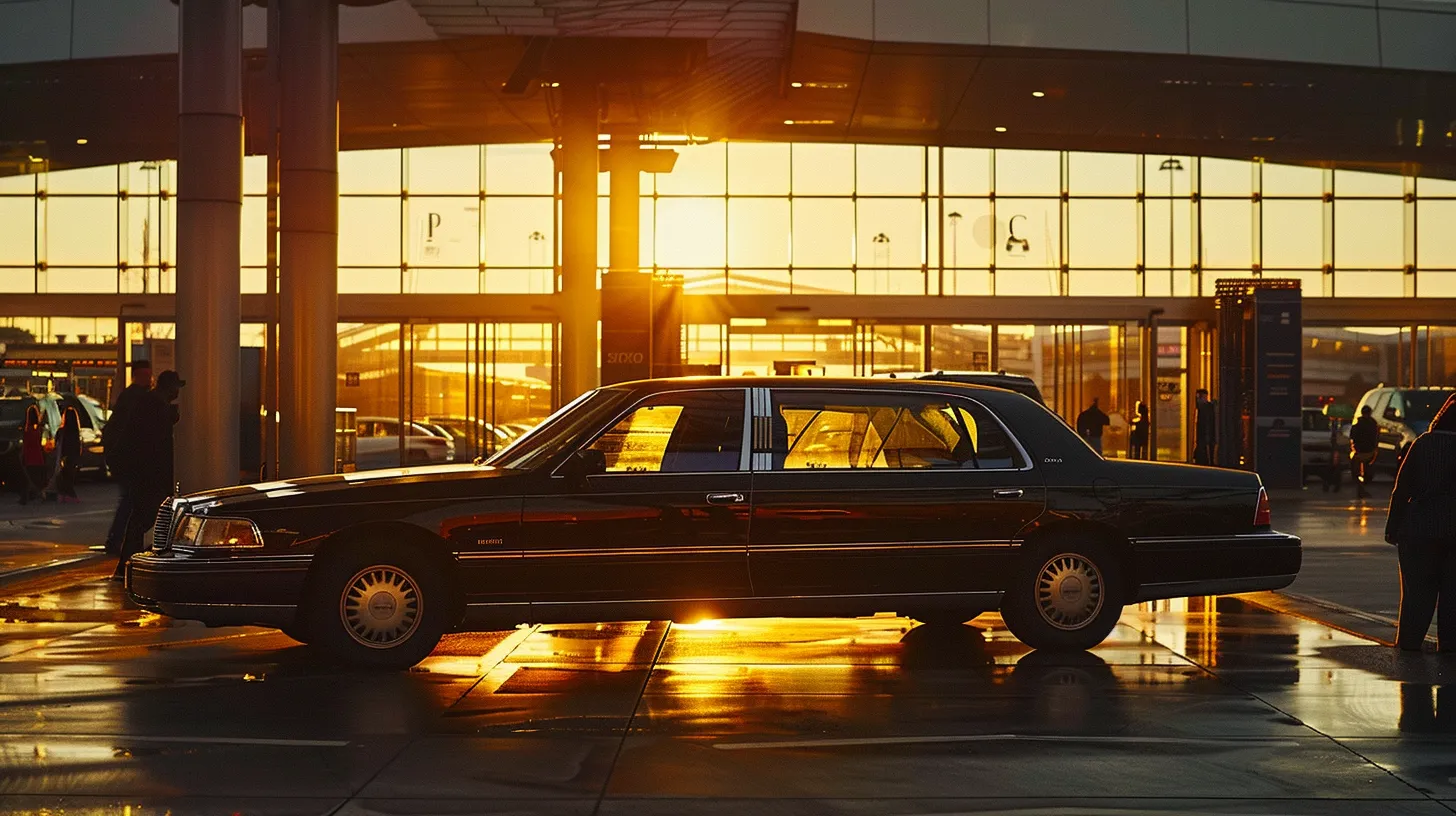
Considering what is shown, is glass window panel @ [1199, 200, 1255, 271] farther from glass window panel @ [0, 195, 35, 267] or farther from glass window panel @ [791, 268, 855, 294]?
glass window panel @ [0, 195, 35, 267]

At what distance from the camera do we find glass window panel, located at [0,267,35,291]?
40.4m

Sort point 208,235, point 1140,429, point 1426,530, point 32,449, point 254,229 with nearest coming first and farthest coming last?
point 1426,530 < point 208,235 < point 32,449 < point 1140,429 < point 254,229

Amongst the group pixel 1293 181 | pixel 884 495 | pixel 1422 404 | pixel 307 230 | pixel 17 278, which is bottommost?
pixel 884 495

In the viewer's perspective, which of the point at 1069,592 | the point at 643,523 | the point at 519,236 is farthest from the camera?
the point at 519,236

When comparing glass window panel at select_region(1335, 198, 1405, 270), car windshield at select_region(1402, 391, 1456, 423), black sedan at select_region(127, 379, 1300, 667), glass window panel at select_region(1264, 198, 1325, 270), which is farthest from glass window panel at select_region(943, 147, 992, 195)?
black sedan at select_region(127, 379, 1300, 667)

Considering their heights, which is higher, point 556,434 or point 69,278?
point 69,278

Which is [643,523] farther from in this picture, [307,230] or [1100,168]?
[1100,168]

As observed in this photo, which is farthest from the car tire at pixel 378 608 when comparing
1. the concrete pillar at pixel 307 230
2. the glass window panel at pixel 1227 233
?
the glass window panel at pixel 1227 233

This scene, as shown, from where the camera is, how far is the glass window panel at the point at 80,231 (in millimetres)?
40344

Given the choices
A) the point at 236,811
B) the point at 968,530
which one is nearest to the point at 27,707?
the point at 236,811

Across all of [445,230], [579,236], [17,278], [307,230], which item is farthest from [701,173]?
[307,230]

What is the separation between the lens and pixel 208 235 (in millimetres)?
17219

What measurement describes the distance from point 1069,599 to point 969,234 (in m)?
29.8

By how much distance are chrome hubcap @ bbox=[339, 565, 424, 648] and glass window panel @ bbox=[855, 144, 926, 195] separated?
30.6m
